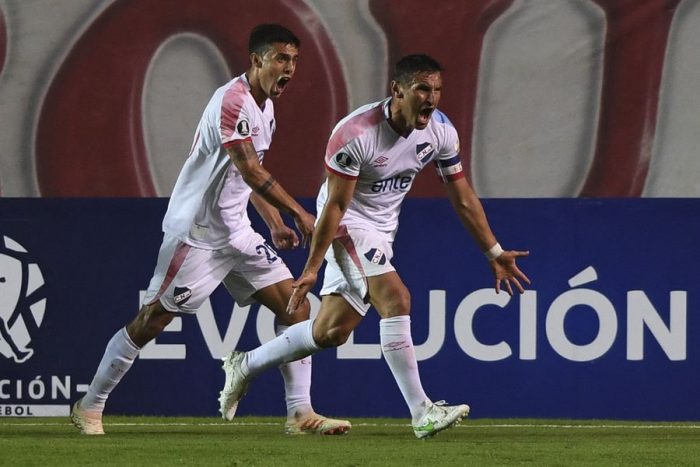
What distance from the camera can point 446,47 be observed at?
1052cm

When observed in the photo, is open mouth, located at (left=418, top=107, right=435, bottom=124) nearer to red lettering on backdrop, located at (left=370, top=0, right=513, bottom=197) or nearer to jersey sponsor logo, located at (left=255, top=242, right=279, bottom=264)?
jersey sponsor logo, located at (left=255, top=242, right=279, bottom=264)

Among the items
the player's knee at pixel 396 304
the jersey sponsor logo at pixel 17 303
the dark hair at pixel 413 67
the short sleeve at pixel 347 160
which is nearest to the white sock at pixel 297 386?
the player's knee at pixel 396 304

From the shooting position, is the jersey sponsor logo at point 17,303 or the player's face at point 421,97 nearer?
the player's face at point 421,97

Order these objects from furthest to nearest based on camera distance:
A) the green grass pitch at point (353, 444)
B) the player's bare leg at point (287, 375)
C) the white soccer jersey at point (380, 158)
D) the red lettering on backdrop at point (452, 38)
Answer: the red lettering on backdrop at point (452, 38) < the player's bare leg at point (287, 375) < the white soccer jersey at point (380, 158) < the green grass pitch at point (353, 444)

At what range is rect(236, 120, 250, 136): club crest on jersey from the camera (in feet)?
21.7

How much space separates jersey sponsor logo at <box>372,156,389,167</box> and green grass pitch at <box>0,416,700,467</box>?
1.18m

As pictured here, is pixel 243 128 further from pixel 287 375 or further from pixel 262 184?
pixel 287 375

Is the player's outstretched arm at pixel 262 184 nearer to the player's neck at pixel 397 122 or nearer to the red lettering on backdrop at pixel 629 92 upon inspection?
the player's neck at pixel 397 122

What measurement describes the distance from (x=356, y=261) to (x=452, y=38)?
4.24 metres

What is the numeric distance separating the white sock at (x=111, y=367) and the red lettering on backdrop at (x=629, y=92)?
4.53 m

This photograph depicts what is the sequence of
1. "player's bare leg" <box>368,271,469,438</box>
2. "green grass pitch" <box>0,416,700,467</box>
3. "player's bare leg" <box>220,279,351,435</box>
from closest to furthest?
"green grass pitch" <box>0,416,700,467</box> → "player's bare leg" <box>368,271,469,438</box> → "player's bare leg" <box>220,279,351,435</box>

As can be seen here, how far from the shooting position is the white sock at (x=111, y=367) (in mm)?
6859

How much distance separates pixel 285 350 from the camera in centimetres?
686


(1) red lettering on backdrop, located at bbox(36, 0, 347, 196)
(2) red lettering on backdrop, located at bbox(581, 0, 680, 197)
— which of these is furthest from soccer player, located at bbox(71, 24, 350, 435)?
(2) red lettering on backdrop, located at bbox(581, 0, 680, 197)
